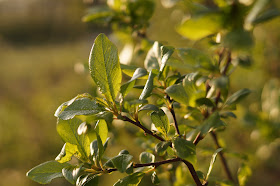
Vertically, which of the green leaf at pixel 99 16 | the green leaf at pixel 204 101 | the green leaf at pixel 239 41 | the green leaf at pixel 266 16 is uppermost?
the green leaf at pixel 266 16

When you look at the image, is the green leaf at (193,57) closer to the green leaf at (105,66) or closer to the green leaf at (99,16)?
the green leaf at (105,66)

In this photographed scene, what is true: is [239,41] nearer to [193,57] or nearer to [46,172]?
[193,57]

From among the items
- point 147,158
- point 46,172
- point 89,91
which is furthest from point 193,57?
point 89,91

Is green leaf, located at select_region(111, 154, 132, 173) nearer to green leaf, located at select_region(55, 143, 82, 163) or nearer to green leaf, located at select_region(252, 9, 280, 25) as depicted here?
green leaf, located at select_region(55, 143, 82, 163)

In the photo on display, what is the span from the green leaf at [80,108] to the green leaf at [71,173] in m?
0.08

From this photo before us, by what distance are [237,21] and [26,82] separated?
4.27 meters

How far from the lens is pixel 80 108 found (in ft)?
1.30

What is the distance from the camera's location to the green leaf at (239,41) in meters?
0.32

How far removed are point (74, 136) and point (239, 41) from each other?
27 centimetres

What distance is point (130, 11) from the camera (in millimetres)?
696

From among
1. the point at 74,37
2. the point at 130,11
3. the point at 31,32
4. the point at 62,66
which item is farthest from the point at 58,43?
the point at 130,11

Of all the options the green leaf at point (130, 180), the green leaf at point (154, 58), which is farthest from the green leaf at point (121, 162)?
the green leaf at point (154, 58)

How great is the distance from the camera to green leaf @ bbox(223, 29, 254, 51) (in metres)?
0.32

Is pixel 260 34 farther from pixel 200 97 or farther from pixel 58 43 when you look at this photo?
pixel 58 43
